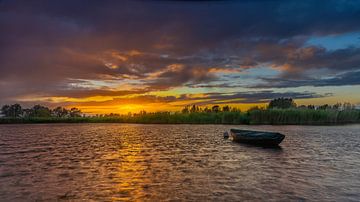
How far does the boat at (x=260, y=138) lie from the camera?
2447cm

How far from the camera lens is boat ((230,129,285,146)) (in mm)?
24469

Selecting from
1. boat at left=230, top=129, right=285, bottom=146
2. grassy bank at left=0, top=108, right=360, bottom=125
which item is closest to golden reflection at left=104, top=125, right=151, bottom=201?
boat at left=230, top=129, right=285, bottom=146

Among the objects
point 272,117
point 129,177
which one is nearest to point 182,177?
point 129,177

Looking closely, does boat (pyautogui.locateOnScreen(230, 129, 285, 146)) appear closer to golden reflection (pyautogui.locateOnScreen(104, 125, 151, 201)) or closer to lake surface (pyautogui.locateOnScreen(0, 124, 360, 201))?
lake surface (pyautogui.locateOnScreen(0, 124, 360, 201))

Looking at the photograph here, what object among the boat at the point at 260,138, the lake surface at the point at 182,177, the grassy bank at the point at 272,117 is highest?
the grassy bank at the point at 272,117

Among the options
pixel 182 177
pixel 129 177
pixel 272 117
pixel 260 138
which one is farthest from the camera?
pixel 272 117

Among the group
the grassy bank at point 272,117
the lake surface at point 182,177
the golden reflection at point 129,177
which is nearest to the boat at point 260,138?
the lake surface at point 182,177

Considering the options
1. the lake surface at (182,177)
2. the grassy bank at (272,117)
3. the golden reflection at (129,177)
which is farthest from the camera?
the grassy bank at (272,117)

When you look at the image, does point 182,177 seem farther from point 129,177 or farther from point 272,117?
point 272,117

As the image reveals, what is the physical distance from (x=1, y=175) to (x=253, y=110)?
51.1 m

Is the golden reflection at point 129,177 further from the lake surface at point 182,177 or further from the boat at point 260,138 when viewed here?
the boat at point 260,138

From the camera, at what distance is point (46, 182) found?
1227 centimetres

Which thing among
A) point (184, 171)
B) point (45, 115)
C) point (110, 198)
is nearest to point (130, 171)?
point (184, 171)

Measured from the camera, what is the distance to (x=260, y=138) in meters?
25.5
